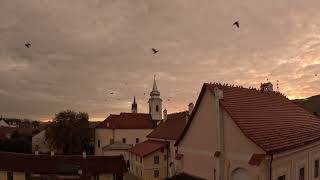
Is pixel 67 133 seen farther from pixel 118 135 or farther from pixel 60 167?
pixel 60 167

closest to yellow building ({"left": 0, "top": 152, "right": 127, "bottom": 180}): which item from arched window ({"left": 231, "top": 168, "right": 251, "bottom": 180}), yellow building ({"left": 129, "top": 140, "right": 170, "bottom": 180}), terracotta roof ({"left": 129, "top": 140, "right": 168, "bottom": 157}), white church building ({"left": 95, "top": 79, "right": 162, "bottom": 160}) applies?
yellow building ({"left": 129, "top": 140, "right": 170, "bottom": 180})

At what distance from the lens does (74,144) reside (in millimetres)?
79938

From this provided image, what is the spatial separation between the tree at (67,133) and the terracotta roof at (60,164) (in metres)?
24.6

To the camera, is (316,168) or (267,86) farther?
(267,86)

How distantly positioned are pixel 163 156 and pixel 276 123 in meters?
→ 34.2

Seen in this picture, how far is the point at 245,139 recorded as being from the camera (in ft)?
66.3

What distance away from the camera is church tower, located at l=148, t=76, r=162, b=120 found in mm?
89562

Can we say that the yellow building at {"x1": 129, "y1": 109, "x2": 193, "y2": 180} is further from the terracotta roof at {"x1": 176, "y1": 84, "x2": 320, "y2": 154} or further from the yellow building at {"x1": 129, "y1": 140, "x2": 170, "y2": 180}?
the terracotta roof at {"x1": 176, "y1": 84, "x2": 320, "y2": 154}

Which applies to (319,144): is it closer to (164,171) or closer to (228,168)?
(228,168)

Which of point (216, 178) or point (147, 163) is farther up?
point (216, 178)

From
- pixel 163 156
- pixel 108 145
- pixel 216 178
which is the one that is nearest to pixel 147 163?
pixel 163 156

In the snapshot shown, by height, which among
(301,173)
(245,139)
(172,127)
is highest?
(245,139)

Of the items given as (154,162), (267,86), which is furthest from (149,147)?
(267,86)

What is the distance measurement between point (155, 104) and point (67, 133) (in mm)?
21463
